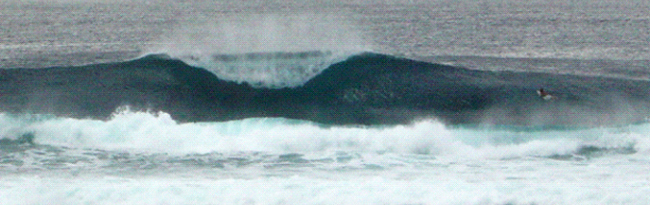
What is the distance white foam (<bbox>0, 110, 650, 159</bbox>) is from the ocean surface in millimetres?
39

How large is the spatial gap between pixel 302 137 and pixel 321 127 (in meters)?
0.89

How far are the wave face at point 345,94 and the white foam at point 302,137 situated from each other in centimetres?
74

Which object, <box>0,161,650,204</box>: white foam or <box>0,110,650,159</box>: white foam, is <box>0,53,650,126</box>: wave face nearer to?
<box>0,110,650,159</box>: white foam

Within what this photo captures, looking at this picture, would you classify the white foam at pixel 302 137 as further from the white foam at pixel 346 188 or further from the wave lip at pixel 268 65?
the wave lip at pixel 268 65

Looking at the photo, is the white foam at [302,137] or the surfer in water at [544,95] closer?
the white foam at [302,137]

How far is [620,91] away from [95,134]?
11.6 m

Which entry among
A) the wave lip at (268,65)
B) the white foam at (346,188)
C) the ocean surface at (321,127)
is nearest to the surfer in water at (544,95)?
the ocean surface at (321,127)

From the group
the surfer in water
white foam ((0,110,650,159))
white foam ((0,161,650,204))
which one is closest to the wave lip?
white foam ((0,110,650,159))

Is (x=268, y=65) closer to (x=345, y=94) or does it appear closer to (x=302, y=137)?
(x=345, y=94)

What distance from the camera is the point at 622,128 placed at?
2212 cm

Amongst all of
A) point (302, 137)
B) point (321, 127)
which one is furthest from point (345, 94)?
point (302, 137)

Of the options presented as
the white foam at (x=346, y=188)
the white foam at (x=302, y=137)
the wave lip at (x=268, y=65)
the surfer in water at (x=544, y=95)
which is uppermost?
the wave lip at (x=268, y=65)

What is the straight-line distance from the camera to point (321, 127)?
869 inches

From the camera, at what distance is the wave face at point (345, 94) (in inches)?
914
